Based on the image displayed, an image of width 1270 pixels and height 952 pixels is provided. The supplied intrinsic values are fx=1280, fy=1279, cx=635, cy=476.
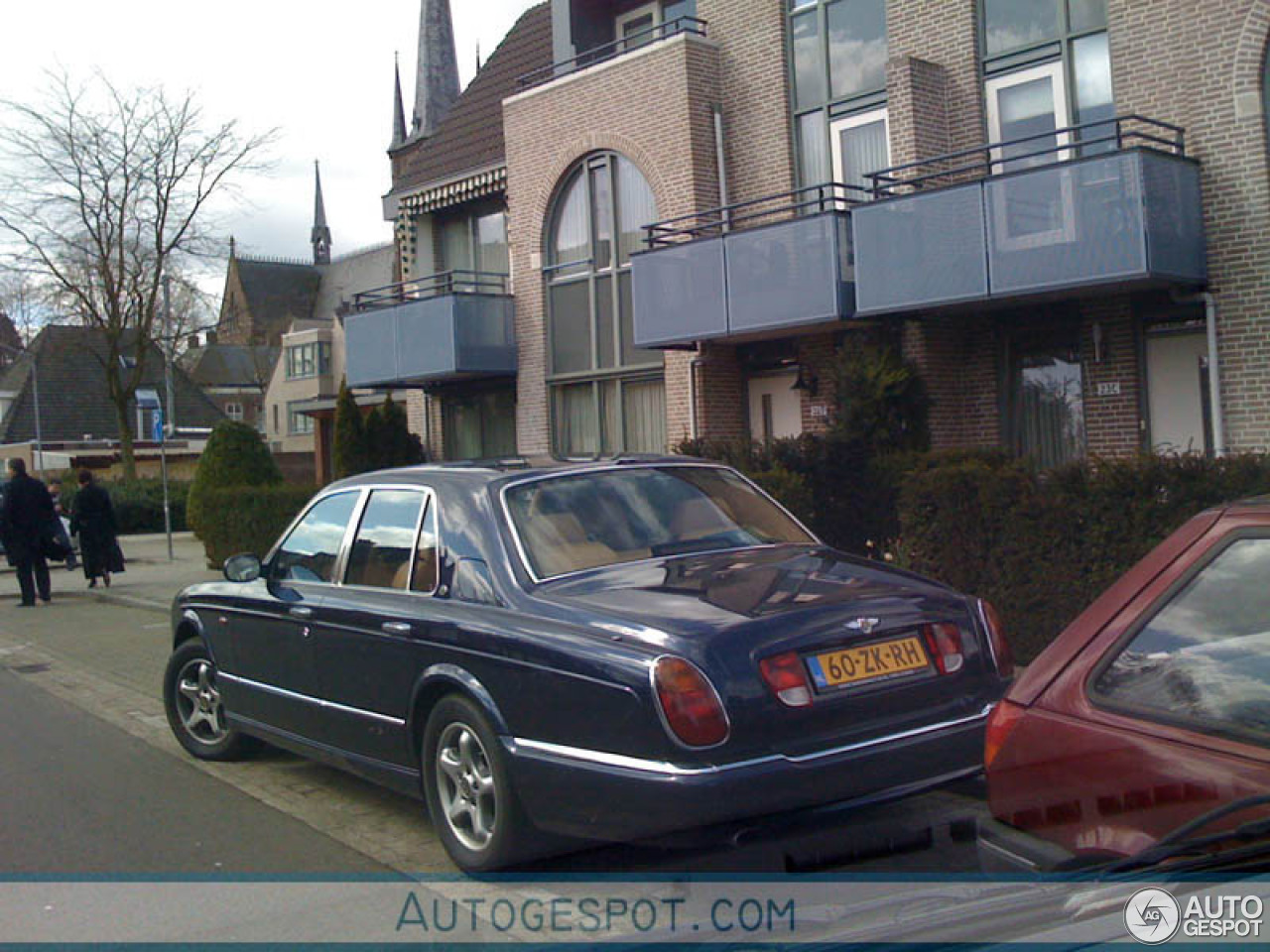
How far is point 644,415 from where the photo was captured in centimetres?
1884

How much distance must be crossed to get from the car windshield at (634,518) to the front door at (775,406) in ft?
36.1

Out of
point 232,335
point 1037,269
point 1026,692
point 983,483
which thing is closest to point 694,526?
point 1026,692

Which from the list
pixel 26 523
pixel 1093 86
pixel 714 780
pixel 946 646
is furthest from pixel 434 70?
pixel 714 780

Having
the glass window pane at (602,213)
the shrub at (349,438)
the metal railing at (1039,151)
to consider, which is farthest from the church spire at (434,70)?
the metal railing at (1039,151)

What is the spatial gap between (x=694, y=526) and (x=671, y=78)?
524 inches

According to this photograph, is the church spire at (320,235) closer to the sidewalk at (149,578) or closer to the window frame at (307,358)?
the window frame at (307,358)

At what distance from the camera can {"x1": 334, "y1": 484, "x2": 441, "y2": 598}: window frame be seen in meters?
5.48

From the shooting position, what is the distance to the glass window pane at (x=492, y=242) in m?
22.1

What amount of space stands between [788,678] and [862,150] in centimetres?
1307

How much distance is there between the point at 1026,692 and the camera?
302cm

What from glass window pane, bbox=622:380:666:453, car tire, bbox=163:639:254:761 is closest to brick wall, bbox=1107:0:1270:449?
glass window pane, bbox=622:380:666:453

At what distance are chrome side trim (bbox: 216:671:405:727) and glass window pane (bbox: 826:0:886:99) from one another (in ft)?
39.5

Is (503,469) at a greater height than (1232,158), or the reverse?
(1232,158)

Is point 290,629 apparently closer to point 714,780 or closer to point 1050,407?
point 714,780
